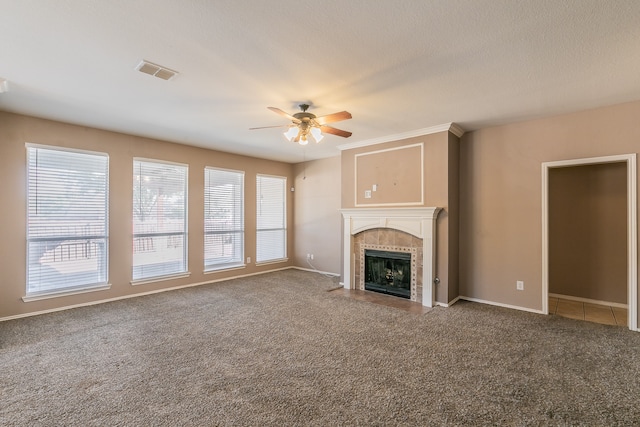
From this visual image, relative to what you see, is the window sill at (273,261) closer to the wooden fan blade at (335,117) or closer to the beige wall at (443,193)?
the beige wall at (443,193)

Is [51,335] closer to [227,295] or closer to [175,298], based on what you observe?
[175,298]

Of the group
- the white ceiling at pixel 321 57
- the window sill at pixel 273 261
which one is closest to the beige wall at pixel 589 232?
the white ceiling at pixel 321 57

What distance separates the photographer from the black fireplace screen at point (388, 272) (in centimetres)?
471

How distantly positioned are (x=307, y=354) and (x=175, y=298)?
2840 millimetres

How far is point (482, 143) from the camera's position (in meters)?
4.42

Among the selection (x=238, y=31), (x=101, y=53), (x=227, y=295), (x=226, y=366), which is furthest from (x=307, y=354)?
(x=101, y=53)

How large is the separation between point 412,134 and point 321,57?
8.55 ft

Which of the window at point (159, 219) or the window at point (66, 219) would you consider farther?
the window at point (159, 219)

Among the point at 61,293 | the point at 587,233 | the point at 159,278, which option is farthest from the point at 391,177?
the point at 61,293

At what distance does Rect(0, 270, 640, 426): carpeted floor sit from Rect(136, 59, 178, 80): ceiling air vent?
2.63 m

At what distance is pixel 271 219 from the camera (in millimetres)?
6895

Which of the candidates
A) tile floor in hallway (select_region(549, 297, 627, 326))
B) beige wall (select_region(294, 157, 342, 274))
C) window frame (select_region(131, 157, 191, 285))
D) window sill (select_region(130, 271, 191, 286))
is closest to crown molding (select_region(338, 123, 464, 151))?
beige wall (select_region(294, 157, 342, 274))

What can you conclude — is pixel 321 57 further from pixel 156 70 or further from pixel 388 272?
pixel 388 272

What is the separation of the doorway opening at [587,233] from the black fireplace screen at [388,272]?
1783mm
